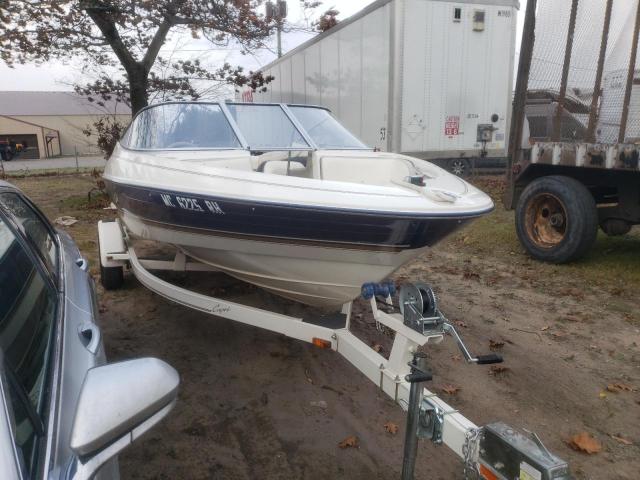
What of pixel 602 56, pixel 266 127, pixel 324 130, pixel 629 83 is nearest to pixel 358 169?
pixel 324 130

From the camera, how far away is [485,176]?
1206cm

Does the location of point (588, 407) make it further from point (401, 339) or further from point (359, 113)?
point (359, 113)

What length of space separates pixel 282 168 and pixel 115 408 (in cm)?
282

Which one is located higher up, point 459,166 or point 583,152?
point 583,152

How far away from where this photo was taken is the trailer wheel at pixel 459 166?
9883 millimetres

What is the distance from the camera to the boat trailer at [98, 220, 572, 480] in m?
1.67

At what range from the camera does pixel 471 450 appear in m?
1.86

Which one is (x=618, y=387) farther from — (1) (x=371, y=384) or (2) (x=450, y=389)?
(1) (x=371, y=384)

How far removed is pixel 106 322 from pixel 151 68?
718 centimetres

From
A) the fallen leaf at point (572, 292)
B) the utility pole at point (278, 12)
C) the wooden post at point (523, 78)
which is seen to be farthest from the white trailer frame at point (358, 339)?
the utility pole at point (278, 12)

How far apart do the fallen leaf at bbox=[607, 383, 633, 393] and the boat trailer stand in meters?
1.51

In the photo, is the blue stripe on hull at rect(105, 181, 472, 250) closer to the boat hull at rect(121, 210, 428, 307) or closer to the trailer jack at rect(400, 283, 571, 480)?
the boat hull at rect(121, 210, 428, 307)

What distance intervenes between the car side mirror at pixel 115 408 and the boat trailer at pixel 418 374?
106 cm

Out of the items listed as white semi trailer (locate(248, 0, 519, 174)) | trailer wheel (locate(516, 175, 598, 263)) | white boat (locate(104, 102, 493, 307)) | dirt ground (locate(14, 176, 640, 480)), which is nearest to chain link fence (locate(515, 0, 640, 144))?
trailer wheel (locate(516, 175, 598, 263))
